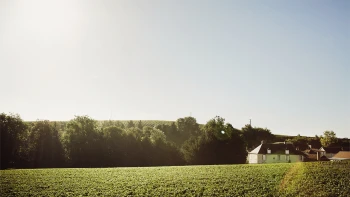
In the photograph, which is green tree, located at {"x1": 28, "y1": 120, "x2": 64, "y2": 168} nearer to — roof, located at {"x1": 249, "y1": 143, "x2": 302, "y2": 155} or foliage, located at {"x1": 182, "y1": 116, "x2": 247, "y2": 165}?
foliage, located at {"x1": 182, "y1": 116, "x2": 247, "y2": 165}

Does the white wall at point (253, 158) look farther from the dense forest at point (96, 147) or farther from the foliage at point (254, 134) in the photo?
the foliage at point (254, 134)

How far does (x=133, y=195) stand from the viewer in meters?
27.9

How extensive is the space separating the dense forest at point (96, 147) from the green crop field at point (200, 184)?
101 ft

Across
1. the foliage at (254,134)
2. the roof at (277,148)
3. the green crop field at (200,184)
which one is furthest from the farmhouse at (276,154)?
the foliage at (254,134)

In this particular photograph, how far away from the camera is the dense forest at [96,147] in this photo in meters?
66.9

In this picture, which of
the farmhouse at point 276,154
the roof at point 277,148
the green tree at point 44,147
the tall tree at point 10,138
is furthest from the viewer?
the roof at point 277,148

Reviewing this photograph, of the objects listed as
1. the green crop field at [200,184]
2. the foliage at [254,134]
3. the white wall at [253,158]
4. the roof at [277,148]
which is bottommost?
the white wall at [253,158]

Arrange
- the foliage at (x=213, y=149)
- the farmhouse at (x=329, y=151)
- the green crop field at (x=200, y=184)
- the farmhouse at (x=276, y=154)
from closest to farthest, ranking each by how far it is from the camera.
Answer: the green crop field at (x=200, y=184), the foliage at (x=213, y=149), the farmhouse at (x=276, y=154), the farmhouse at (x=329, y=151)

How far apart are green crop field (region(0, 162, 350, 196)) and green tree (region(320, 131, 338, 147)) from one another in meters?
105

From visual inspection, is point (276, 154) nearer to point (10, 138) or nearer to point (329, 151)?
point (329, 151)

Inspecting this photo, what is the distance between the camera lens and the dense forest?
220ft

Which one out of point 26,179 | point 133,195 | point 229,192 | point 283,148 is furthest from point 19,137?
point 283,148

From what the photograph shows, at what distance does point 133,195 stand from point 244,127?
366 ft

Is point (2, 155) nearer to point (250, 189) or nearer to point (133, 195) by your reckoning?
point (133, 195)
